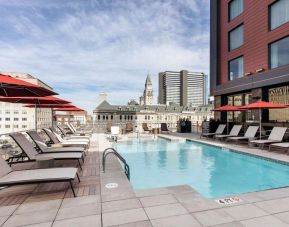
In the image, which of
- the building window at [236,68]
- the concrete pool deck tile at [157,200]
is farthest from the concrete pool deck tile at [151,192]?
the building window at [236,68]

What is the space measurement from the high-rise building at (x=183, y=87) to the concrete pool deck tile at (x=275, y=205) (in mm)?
154864

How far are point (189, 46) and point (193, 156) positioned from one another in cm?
1651

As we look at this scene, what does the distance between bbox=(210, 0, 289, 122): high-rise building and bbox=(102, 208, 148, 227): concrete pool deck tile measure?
39.5ft

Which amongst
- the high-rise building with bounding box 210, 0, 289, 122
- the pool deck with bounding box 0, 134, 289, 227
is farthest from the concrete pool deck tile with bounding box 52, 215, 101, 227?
the high-rise building with bounding box 210, 0, 289, 122

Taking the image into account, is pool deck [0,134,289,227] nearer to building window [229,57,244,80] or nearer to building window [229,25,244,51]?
building window [229,57,244,80]

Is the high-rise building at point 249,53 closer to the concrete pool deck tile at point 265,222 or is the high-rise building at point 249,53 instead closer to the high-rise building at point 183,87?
the concrete pool deck tile at point 265,222

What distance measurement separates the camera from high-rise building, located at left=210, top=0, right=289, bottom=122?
13.0 m

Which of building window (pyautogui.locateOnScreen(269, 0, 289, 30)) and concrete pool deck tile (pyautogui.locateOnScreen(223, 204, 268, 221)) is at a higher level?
building window (pyautogui.locateOnScreen(269, 0, 289, 30))

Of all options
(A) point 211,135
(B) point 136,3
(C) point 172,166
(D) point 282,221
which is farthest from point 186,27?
(D) point 282,221

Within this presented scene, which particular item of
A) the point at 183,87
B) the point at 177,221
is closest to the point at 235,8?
the point at 177,221

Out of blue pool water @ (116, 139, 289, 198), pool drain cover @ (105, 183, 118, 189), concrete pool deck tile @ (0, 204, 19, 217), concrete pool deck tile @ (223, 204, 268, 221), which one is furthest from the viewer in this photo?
blue pool water @ (116, 139, 289, 198)

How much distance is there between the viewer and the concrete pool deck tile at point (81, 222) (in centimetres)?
299

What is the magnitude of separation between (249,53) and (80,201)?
15.2 metres

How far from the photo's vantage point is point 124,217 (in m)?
3.21
